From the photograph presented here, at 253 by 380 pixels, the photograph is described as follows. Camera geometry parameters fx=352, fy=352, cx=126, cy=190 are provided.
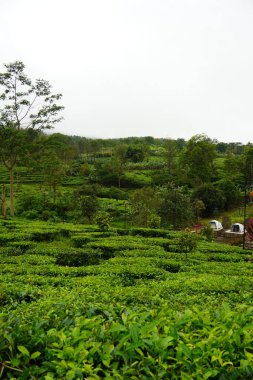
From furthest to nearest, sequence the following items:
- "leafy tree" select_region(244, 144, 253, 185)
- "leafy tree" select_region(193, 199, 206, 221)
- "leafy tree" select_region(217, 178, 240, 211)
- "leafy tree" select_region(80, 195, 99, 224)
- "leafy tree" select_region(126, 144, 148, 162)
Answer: "leafy tree" select_region(126, 144, 148, 162)
"leafy tree" select_region(244, 144, 253, 185)
"leafy tree" select_region(217, 178, 240, 211)
"leafy tree" select_region(193, 199, 206, 221)
"leafy tree" select_region(80, 195, 99, 224)

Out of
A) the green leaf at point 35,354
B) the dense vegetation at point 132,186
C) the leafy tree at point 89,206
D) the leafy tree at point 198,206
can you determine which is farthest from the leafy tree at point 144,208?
the green leaf at point 35,354

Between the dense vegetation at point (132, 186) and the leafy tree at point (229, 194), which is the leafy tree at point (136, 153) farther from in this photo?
the leafy tree at point (229, 194)

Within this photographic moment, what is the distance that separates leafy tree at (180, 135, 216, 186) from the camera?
4412 cm

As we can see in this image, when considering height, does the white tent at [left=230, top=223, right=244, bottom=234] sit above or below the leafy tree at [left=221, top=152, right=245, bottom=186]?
below

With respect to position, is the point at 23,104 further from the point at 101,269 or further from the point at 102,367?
the point at 102,367

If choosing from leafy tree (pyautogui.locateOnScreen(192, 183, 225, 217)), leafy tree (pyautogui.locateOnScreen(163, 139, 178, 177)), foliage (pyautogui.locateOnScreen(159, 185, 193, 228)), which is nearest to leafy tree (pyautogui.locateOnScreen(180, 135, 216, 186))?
leafy tree (pyautogui.locateOnScreen(163, 139, 178, 177))

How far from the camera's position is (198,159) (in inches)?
1742

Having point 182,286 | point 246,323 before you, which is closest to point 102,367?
point 246,323

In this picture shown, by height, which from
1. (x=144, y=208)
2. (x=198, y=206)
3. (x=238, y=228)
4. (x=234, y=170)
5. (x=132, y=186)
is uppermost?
(x=234, y=170)

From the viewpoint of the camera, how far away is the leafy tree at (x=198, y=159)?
4412cm

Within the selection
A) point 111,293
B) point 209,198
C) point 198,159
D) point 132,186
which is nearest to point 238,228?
point 209,198

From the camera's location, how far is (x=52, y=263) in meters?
10.4

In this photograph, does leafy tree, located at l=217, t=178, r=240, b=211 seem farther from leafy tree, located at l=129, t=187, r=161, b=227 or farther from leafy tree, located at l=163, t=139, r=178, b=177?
leafy tree, located at l=163, t=139, r=178, b=177

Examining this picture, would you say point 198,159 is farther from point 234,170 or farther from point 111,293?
point 111,293
